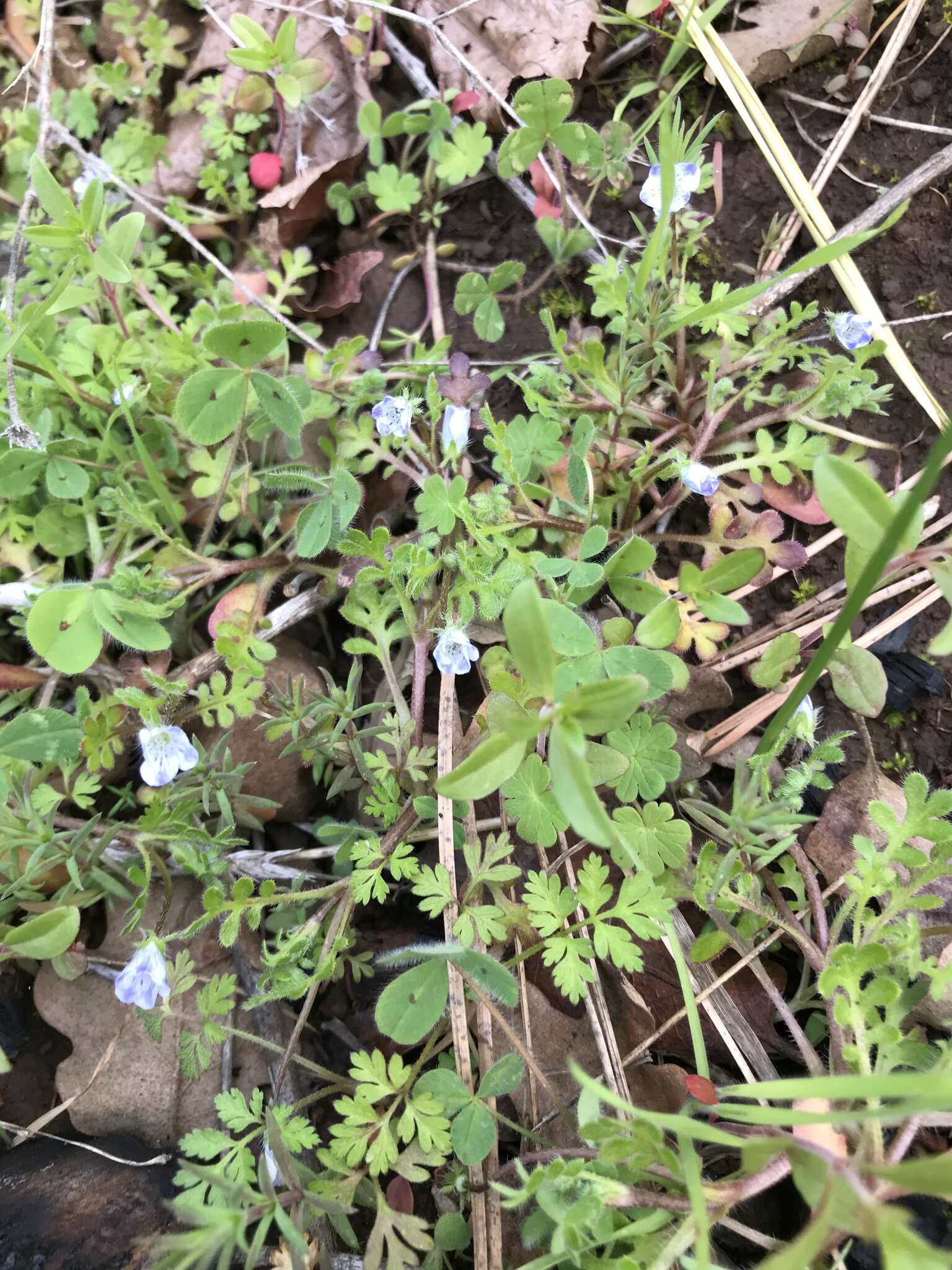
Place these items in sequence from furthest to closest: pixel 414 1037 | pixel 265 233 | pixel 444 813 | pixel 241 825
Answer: pixel 265 233 → pixel 241 825 → pixel 444 813 → pixel 414 1037

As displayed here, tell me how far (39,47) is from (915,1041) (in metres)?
3.31

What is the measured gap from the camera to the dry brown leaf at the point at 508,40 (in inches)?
104

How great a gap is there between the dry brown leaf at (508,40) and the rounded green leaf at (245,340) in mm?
1319

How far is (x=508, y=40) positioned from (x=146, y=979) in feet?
9.73

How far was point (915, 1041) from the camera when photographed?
1.55m

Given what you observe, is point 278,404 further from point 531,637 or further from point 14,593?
point 531,637

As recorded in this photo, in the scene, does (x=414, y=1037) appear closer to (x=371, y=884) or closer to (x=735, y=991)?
(x=371, y=884)

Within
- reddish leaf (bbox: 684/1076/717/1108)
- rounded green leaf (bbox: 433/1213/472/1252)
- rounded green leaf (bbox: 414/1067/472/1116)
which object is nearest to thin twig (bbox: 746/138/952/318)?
reddish leaf (bbox: 684/1076/717/1108)

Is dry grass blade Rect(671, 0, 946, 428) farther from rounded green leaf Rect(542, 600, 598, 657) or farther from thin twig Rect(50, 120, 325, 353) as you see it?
thin twig Rect(50, 120, 325, 353)

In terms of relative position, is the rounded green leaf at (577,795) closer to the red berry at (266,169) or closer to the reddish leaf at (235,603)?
the reddish leaf at (235,603)

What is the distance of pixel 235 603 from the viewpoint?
2291 millimetres

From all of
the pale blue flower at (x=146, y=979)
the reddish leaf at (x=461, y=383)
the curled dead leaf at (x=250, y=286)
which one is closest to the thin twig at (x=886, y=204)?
the reddish leaf at (x=461, y=383)

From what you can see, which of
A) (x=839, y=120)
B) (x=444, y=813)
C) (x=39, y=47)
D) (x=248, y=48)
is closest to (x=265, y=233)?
(x=248, y=48)

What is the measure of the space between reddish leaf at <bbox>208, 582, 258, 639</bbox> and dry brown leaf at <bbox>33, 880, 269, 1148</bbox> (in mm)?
714
